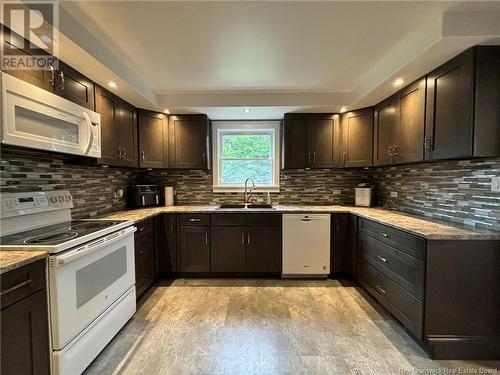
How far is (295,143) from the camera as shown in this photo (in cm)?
343

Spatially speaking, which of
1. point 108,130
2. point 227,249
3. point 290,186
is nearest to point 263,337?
point 227,249

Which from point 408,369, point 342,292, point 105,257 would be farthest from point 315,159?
point 105,257

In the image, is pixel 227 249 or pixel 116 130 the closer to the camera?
pixel 116 130

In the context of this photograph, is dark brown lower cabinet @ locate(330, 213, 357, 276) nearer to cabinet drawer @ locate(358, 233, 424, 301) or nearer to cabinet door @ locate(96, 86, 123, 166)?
cabinet drawer @ locate(358, 233, 424, 301)

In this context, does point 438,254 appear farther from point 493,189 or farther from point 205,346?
point 205,346

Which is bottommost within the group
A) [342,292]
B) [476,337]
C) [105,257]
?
[342,292]

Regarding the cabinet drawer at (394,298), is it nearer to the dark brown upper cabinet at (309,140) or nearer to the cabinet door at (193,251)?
the dark brown upper cabinet at (309,140)

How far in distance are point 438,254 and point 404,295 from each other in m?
0.46

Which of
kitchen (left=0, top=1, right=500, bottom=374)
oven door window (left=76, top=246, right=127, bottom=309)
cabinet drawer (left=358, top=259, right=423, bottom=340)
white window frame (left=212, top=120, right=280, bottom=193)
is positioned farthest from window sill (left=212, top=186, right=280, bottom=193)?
oven door window (left=76, top=246, right=127, bottom=309)

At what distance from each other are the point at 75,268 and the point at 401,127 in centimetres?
299

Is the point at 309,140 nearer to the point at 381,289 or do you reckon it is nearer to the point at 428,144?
the point at 428,144

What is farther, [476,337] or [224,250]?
[224,250]

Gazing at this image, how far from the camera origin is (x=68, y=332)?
145 cm

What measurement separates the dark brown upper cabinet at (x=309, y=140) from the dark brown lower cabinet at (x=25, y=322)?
2829 millimetres
